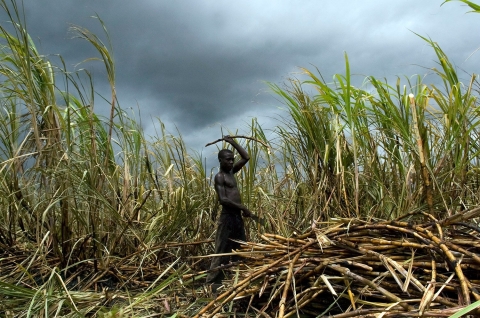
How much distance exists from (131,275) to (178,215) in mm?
685

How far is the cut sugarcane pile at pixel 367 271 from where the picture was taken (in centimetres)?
182

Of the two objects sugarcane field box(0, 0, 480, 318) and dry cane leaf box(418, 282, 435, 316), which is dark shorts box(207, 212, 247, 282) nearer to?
sugarcane field box(0, 0, 480, 318)

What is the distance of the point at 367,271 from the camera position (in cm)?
202

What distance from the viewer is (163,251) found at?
3965mm

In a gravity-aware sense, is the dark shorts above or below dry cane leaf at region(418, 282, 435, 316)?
above

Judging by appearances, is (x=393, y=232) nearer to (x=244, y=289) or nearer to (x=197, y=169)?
(x=244, y=289)

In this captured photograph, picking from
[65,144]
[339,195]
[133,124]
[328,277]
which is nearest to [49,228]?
[65,144]

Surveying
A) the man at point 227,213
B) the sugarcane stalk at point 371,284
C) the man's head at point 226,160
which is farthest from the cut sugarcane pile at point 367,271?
the man's head at point 226,160

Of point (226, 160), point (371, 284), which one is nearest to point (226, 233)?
point (226, 160)

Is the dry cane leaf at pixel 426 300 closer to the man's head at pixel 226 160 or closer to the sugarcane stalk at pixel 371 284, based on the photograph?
the sugarcane stalk at pixel 371 284

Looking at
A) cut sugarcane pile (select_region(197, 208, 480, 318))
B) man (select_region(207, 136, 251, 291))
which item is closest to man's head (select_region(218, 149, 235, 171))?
man (select_region(207, 136, 251, 291))

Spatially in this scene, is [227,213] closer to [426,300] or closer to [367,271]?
[367,271]

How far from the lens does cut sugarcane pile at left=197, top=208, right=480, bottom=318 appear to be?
182 centimetres

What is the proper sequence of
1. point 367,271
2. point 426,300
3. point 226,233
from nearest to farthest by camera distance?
point 426,300 → point 367,271 → point 226,233
